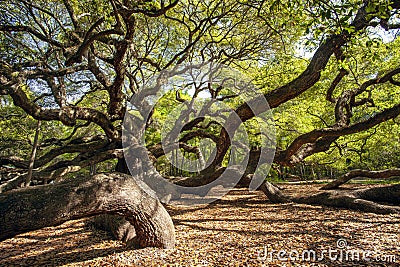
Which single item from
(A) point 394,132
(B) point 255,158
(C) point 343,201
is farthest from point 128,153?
(A) point 394,132

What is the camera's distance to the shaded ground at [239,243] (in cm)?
307

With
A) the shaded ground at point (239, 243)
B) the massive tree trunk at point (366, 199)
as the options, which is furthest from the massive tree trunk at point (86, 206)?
the massive tree trunk at point (366, 199)

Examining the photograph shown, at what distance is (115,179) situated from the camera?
3102mm

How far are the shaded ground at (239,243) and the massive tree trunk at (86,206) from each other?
0.36 m

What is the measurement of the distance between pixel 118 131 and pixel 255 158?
4.73 m

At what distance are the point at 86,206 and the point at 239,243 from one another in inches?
93.2

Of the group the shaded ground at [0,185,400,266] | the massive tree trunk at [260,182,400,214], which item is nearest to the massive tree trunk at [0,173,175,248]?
the shaded ground at [0,185,400,266]

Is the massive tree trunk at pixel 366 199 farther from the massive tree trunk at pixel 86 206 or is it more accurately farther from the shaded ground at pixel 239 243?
the massive tree trunk at pixel 86 206

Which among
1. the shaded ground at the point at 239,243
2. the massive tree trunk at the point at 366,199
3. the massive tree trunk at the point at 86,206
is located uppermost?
the massive tree trunk at the point at 86,206

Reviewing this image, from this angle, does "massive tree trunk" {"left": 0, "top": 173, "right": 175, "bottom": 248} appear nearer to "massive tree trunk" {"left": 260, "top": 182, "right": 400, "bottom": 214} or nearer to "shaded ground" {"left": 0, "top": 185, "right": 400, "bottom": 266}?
"shaded ground" {"left": 0, "top": 185, "right": 400, "bottom": 266}

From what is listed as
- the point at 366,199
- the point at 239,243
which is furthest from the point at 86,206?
the point at 366,199

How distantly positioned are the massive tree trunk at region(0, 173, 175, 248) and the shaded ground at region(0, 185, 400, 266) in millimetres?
357

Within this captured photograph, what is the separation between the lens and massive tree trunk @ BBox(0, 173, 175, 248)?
86.8 inches

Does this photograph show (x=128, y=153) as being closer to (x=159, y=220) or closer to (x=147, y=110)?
(x=147, y=110)
